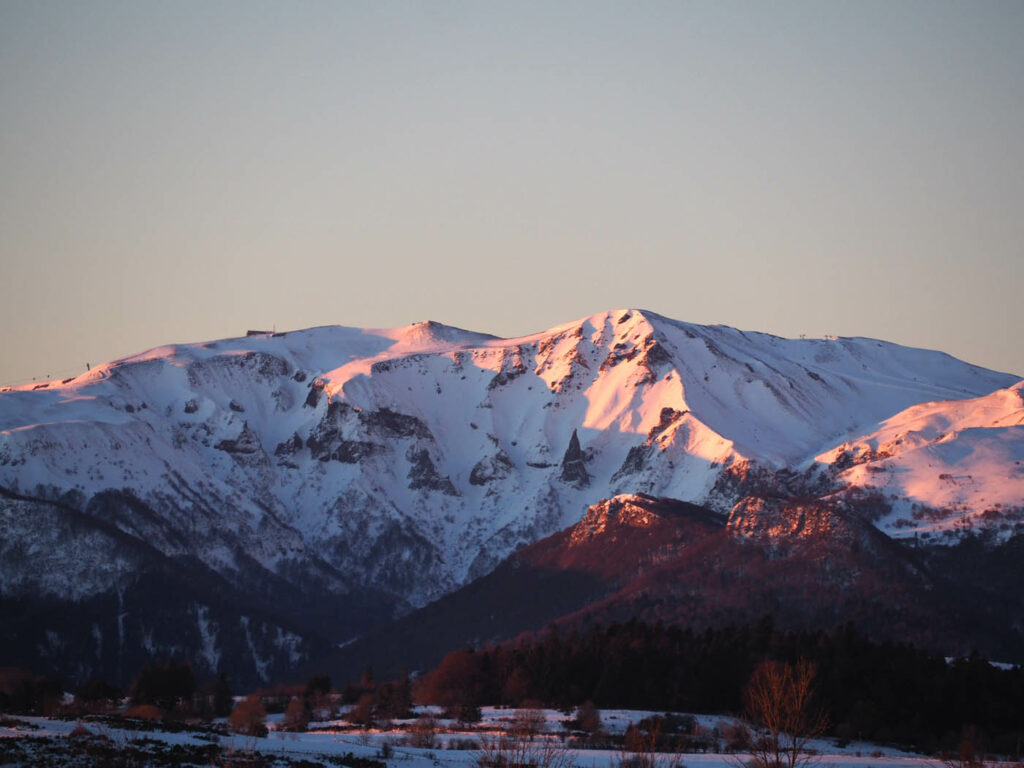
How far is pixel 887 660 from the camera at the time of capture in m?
191

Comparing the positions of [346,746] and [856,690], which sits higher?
[856,690]

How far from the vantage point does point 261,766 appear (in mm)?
108188

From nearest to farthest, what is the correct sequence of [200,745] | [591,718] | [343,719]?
[200,745], [591,718], [343,719]

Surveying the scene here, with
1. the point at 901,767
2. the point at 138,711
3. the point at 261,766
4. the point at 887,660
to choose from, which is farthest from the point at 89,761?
the point at 887,660

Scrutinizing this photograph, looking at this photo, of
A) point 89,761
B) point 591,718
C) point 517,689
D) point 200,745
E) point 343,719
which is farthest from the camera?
point 517,689

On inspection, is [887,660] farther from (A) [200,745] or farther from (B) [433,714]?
(A) [200,745]

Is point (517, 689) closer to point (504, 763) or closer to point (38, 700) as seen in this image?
point (38, 700)

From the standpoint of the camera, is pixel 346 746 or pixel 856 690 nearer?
pixel 346 746

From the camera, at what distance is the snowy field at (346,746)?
106812 mm

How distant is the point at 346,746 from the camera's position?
440ft

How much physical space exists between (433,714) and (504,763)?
75.8 m

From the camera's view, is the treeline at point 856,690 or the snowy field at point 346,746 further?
the treeline at point 856,690

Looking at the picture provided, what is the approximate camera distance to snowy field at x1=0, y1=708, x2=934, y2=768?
10681 cm

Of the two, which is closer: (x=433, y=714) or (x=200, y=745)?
(x=200, y=745)
